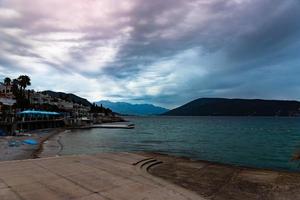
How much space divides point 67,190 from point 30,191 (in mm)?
937

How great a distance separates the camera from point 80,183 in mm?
7547

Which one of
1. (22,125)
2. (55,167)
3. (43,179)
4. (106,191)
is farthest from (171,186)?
(22,125)

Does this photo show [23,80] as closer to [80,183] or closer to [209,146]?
[209,146]

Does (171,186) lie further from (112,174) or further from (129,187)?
(112,174)

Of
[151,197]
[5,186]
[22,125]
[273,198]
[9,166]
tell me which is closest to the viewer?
[151,197]

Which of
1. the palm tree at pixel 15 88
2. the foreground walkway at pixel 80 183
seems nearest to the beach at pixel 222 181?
the foreground walkway at pixel 80 183

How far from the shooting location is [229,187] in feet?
28.4

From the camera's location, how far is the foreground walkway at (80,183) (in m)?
6.49

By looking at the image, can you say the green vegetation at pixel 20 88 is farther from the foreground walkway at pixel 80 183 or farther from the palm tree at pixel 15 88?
the foreground walkway at pixel 80 183

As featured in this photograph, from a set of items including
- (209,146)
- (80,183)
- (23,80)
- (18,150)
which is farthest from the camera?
(23,80)

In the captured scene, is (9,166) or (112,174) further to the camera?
(9,166)

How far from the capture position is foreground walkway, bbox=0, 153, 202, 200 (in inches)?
256

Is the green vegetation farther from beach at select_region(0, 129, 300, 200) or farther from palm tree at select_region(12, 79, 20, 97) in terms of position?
beach at select_region(0, 129, 300, 200)

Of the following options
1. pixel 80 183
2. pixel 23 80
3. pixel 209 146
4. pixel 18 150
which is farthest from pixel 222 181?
pixel 23 80
